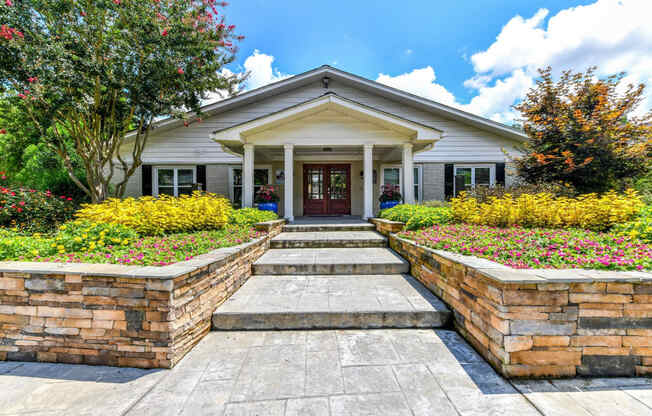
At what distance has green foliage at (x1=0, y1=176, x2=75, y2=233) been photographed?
18.3ft

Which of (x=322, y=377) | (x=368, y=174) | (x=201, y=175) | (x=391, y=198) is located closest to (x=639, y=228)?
(x=391, y=198)

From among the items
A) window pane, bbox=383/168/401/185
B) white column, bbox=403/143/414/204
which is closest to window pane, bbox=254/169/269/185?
window pane, bbox=383/168/401/185

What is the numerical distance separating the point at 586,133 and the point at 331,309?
802cm

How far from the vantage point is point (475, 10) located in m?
6.41

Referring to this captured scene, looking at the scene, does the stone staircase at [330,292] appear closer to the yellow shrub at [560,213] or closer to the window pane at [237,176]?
the yellow shrub at [560,213]

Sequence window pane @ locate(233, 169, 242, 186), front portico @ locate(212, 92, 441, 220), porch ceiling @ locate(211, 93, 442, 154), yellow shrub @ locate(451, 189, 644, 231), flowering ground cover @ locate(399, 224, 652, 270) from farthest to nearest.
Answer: window pane @ locate(233, 169, 242, 186) → porch ceiling @ locate(211, 93, 442, 154) → front portico @ locate(212, 92, 441, 220) → yellow shrub @ locate(451, 189, 644, 231) → flowering ground cover @ locate(399, 224, 652, 270)

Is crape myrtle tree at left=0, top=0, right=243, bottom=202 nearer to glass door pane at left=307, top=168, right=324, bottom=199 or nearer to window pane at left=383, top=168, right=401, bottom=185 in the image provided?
glass door pane at left=307, top=168, right=324, bottom=199

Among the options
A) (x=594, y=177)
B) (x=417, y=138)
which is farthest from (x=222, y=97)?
(x=594, y=177)

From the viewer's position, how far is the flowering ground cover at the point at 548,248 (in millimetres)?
2449

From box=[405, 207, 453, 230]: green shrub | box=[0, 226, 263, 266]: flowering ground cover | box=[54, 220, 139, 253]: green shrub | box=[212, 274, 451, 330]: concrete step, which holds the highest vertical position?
box=[405, 207, 453, 230]: green shrub

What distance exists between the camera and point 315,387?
1.87 m

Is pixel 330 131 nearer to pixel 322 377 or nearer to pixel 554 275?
pixel 554 275

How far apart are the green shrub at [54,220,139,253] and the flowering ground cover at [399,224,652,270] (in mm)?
4210

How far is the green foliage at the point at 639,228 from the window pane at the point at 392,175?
248 inches
